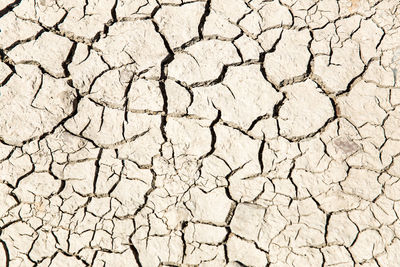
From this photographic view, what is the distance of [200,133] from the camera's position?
311cm

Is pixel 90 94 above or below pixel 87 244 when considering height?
above

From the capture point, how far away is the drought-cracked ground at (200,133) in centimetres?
285

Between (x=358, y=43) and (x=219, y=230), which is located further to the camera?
(x=358, y=43)

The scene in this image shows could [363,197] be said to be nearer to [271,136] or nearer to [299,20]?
[271,136]

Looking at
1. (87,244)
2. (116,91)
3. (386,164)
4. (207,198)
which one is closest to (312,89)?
(386,164)

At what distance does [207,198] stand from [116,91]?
84cm

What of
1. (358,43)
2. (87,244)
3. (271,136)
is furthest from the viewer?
(358,43)

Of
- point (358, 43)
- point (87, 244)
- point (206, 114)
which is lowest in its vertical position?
point (87, 244)

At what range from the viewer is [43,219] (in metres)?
2.90

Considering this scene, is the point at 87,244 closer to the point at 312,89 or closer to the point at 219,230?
the point at 219,230

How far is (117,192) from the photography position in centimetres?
→ 296

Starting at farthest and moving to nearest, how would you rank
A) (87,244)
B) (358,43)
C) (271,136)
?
(358,43) < (271,136) < (87,244)

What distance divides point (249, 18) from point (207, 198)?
1.19 metres

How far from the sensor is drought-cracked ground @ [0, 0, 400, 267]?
285 cm
